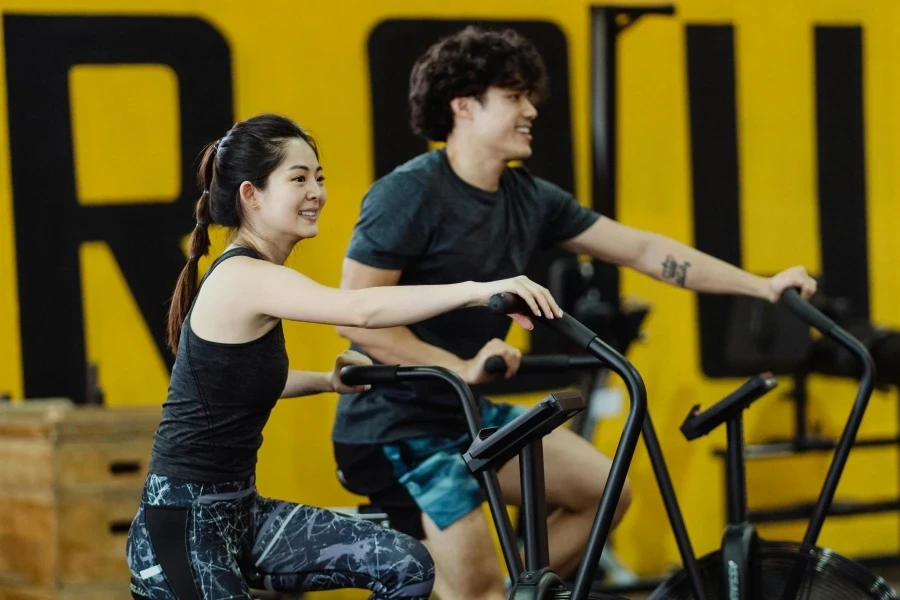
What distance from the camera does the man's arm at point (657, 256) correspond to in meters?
2.90

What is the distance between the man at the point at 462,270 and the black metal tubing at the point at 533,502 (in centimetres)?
37

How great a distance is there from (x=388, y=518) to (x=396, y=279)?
1.73ft

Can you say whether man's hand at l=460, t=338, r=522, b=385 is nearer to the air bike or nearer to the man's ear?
the air bike

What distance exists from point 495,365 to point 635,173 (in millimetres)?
2679

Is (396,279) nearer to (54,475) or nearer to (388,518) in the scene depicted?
(388,518)

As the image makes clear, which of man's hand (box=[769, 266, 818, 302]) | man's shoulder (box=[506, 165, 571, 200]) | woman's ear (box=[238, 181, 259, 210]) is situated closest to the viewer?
woman's ear (box=[238, 181, 259, 210])

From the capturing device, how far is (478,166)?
277 centimetres

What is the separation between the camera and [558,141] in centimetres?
476

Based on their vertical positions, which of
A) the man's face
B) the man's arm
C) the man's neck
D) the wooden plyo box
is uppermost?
the man's face

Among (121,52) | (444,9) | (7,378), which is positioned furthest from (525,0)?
(7,378)

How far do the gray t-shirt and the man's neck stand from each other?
0.03 metres

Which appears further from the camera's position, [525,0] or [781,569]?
[525,0]

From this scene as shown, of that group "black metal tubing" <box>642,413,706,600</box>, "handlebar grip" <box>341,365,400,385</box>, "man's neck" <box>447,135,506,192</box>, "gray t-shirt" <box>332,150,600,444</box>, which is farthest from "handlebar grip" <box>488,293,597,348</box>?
"man's neck" <box>447,135,506,192</box>

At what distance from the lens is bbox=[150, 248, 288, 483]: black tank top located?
2.11m
